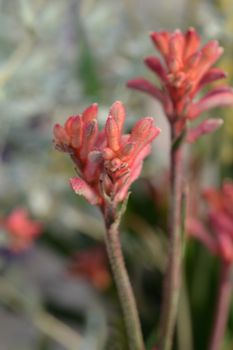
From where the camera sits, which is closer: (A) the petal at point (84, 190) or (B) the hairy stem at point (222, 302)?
(A) the petal at point (84, 190)

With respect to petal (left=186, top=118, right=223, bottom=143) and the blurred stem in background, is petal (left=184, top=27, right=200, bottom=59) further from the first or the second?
the blurred stem in background

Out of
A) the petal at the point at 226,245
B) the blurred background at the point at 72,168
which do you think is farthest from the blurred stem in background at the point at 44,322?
the petal at the point at 226,245

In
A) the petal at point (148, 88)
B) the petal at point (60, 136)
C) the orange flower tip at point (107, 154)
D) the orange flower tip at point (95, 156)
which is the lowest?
the orange flower tip at point (107, 154)

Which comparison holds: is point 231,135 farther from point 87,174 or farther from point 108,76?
point 87,174

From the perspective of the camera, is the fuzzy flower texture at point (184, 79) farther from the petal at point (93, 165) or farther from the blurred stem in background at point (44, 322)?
the blurred stem in background at point (44, 322)

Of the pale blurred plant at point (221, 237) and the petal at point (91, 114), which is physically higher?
the petal at point (91, 114)

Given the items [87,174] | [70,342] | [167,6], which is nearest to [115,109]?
[87,174]

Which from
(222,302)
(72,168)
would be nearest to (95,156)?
(222,302)
